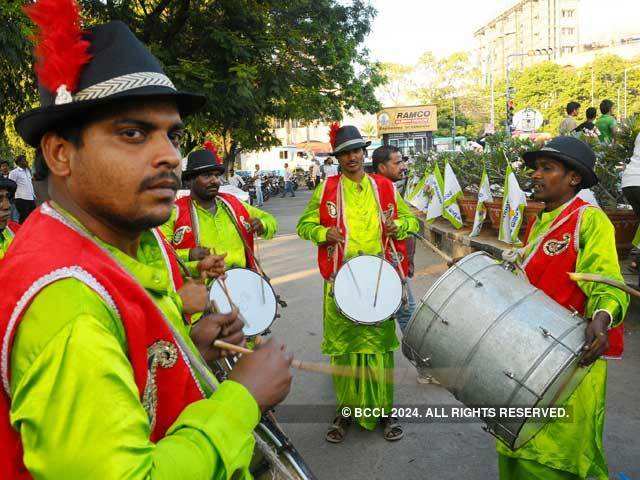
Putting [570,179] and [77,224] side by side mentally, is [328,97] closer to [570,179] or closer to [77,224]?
[570,179]

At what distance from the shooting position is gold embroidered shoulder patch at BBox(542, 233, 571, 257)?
2877mm

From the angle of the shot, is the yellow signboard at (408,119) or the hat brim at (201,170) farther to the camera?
the yellow signboard at (408,119)

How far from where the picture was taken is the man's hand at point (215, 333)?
5.53 feet

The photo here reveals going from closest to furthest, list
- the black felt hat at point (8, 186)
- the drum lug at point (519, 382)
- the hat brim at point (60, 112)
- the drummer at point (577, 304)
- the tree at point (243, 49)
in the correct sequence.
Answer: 1. the hat brim at point (60, 112)
2. the drum lug at point (519, 382)
3. the drummer at point (577, 304)
4. the black felt hat at point (8, 186)
5. the tree at point (243, 49)

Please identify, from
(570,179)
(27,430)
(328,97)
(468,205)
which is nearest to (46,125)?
(27,430)

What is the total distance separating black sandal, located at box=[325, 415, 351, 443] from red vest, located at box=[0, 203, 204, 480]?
3.02 metres

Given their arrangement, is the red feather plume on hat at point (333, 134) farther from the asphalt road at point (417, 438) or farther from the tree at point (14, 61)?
the tree at point (14, 61)

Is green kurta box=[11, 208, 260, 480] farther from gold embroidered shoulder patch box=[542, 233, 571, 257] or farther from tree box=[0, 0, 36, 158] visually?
tree box=[0, 0, 36, 158]

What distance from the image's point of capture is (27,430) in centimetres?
97

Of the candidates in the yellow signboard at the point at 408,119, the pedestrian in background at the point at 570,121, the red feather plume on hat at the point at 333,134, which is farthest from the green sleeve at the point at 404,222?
the yellow signboard at the point at 408,119

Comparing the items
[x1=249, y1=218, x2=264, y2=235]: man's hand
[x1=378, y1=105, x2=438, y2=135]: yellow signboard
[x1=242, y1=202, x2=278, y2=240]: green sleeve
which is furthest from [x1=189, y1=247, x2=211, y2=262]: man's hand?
[x1=378, y1=105, x2=438, y2=135]: yellow signboard

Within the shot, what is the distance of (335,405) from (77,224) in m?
3.79

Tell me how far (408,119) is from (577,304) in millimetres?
36596

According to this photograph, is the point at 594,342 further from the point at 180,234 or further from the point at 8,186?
the point at 8,186
